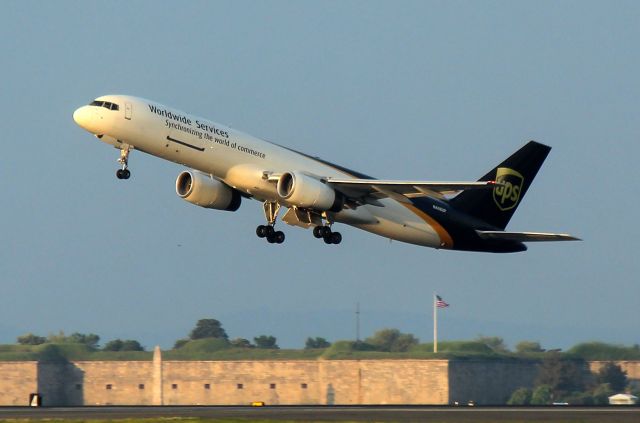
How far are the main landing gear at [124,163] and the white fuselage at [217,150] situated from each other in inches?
8.9

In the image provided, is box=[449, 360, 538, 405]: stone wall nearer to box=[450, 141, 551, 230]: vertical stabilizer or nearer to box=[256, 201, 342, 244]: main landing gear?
box=[450, 141, 551, 230]: vertical stabilizer

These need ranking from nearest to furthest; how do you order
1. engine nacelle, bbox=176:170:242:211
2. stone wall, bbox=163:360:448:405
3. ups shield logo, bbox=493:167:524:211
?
1. engine nacelle, bbox=176:170:242:211
2. ups shield logo, bbox=493:167:524:211
3. stone wall, bbox=163:360:448:405

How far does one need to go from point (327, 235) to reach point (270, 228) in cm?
301

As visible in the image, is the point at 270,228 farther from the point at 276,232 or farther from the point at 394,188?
the point at 394,188

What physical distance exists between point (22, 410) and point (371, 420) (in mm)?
17872

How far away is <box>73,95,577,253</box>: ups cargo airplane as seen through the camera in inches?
2121

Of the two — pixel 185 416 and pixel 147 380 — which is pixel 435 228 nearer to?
pixel 185 416

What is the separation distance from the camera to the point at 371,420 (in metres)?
42.9

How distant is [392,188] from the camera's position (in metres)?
57.2

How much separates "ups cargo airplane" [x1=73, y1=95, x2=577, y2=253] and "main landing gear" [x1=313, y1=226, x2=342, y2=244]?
0.16ft

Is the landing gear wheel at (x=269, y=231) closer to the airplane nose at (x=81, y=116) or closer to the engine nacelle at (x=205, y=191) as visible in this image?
the engine nacelle at (x=205, y=191)

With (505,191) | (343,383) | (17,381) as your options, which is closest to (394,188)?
(505,191)

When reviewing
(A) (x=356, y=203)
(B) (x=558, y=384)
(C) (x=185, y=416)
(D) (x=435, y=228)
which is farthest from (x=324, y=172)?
(B) (x=558, y=384)

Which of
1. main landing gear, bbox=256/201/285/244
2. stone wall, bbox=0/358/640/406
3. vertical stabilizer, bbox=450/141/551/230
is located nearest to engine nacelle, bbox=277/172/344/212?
main landing gear, bbox=256/201/285/244
